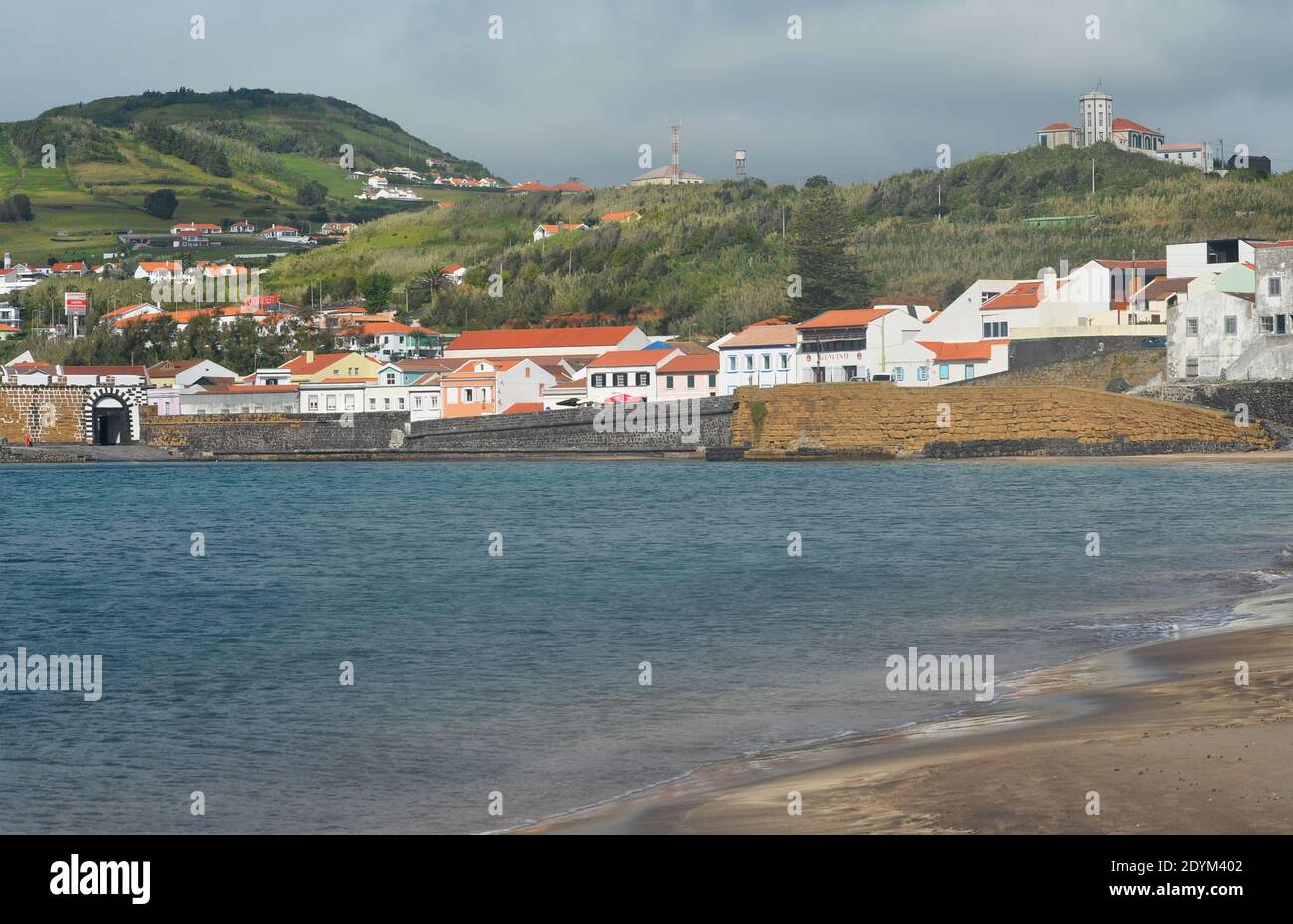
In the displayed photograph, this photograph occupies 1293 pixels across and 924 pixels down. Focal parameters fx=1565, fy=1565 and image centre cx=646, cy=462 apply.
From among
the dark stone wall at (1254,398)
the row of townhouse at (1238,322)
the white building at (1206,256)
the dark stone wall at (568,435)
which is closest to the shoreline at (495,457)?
the dark stone wall at (568,435)

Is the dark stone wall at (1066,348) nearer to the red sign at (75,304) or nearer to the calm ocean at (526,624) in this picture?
the calm ocean at (526,624)

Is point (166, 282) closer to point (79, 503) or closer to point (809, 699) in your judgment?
point (79, 503)

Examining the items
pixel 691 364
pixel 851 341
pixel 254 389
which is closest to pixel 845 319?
pixel 851 341

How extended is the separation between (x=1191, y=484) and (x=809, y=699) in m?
30.2

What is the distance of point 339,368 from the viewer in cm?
7856

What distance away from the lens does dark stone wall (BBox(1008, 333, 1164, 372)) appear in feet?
196

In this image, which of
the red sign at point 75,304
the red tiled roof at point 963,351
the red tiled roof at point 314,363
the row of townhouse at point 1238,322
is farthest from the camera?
the red sign at point 75,304

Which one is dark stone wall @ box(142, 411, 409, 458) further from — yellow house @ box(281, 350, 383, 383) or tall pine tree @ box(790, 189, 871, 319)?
tall pine tree @ box(790, 189, 871, 319)

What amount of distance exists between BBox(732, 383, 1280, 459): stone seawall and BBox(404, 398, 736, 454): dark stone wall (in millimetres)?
1333

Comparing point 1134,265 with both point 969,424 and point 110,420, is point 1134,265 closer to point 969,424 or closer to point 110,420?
point 969,424

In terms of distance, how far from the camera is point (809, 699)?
1425 centimetres

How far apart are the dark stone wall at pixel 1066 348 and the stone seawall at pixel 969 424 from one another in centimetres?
423

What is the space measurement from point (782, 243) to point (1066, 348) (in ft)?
137

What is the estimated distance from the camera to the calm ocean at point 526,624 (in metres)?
11.6
